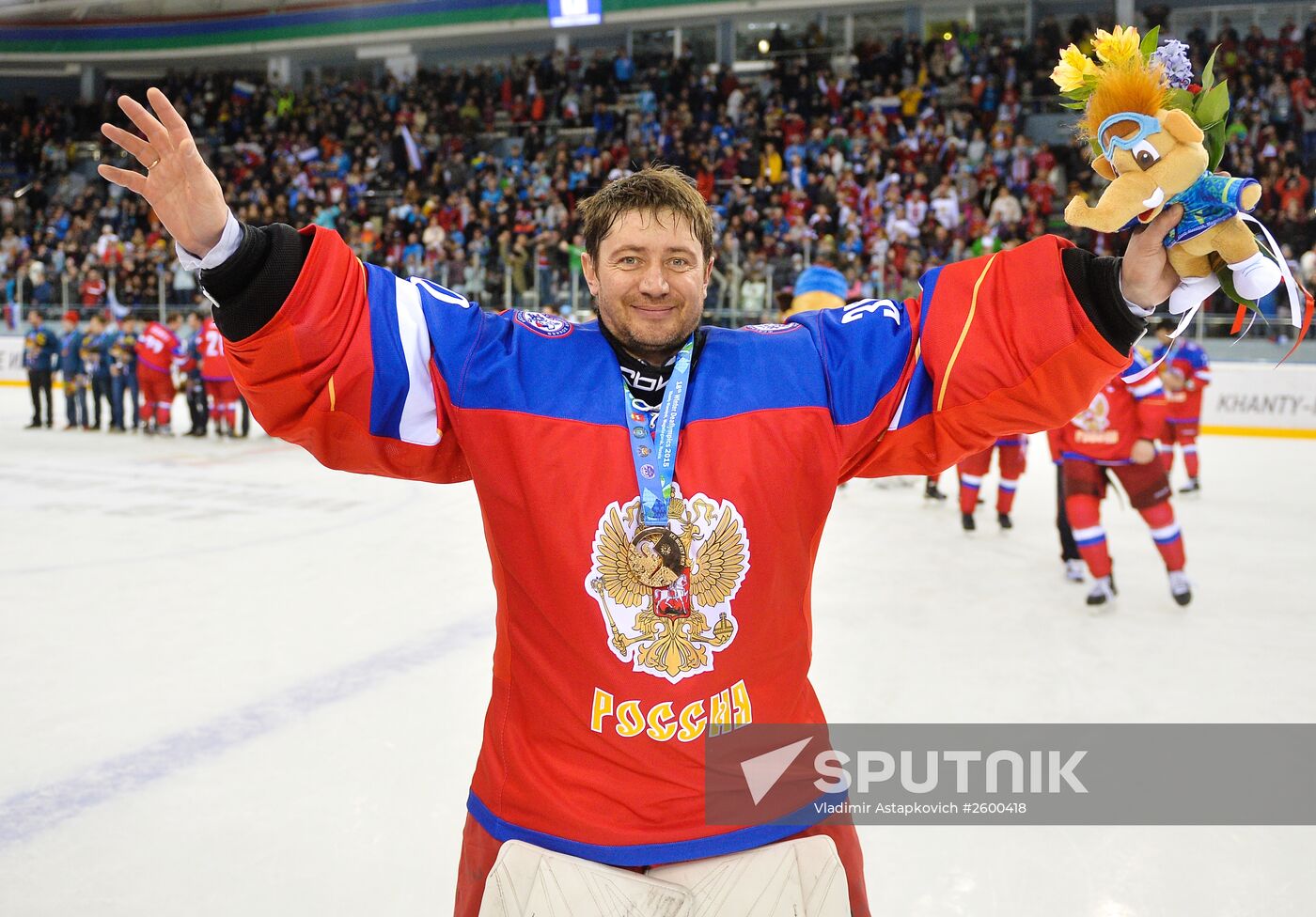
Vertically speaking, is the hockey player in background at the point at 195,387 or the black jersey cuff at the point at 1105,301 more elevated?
the black jersey cuff at the point at 1105,301

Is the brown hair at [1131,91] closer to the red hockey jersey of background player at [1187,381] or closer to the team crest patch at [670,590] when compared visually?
the team crest patch at [670,590]

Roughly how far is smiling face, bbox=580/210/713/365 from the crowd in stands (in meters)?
10.8

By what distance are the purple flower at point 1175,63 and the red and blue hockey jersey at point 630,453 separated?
0.27 metres

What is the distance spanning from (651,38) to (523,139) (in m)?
3.47

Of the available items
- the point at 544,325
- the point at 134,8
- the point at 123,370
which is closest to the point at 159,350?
the point at 123,370

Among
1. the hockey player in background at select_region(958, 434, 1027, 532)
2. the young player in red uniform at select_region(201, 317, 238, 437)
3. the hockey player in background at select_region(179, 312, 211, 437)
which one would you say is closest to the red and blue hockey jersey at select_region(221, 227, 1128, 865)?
the hockey player in background at select_region(958, 434, 1027, 532)

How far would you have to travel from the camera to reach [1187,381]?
8.15 meters

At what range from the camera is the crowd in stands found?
14648 mm

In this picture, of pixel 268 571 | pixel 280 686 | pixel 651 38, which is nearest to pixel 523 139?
pixel 651 38

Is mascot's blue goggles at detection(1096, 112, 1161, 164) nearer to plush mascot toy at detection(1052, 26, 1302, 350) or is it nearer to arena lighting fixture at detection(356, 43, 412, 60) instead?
plush mascot toy at detection(1052, 26, 1302, 350)

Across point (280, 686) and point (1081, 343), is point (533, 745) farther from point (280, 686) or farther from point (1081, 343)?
point (280, 686)

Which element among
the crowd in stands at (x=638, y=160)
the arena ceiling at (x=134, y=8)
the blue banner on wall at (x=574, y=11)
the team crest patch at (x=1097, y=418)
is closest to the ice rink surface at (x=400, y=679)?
the team crest patch at (x=1097, y=418)

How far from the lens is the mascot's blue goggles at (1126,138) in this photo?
1.48 metres

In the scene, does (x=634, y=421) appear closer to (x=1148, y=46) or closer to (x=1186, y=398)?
(x=1148, y=46)
